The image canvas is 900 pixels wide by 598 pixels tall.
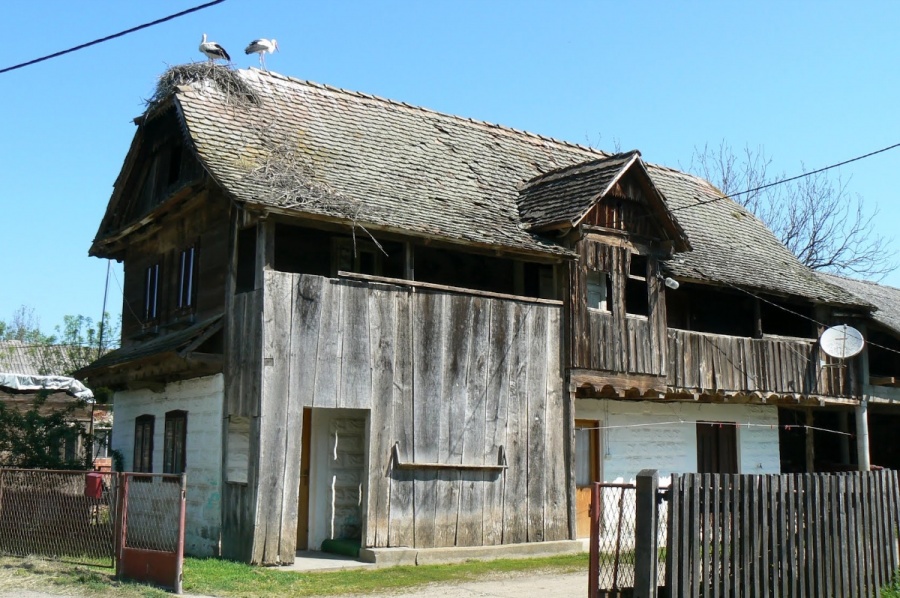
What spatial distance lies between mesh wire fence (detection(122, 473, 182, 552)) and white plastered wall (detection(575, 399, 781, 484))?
9.16 metres

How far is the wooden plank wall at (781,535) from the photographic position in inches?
371

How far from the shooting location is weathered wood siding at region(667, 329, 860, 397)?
19.5 metres

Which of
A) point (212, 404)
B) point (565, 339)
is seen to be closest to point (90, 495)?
point (212, 404)

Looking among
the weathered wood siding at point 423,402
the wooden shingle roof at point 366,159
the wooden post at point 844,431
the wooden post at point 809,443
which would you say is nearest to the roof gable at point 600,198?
the wooden shingle roof at point 366,159

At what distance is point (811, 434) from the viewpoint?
76.2 feet

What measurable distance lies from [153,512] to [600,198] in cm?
963

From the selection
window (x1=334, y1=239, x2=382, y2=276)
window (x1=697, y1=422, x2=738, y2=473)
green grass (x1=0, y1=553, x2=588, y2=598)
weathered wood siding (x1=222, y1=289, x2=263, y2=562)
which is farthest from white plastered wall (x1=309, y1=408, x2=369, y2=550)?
window (x1=697, y1=422, x2=738, y2=473)

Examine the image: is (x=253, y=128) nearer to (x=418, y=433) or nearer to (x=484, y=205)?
(x=484, y=205)

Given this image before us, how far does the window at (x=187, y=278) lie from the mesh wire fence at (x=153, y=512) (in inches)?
225

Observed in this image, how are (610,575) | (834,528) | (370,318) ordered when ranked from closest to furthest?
(610,575) → (834,528) → (370,318)

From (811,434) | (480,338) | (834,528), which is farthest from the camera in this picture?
(811,434)

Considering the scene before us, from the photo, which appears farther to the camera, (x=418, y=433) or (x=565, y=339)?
(x=565, y=339)

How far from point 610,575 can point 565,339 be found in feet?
26.4

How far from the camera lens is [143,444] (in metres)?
18.6
